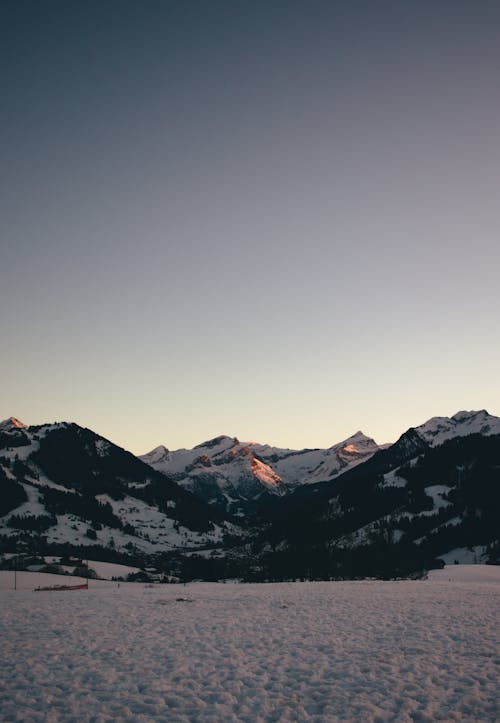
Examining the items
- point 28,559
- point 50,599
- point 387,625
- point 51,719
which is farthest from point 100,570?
point 51,719

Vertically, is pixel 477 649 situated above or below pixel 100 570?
above

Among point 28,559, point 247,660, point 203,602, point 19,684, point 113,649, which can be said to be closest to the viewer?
point 19,684

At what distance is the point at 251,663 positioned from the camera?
64.5 feet

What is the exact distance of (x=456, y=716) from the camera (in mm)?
14430

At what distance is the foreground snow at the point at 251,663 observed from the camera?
15.1m

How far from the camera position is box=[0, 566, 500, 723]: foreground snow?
15.1 metres

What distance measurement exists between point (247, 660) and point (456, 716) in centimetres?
820

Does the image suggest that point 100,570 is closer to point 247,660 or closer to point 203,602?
point 203,602

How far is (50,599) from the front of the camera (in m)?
40.1

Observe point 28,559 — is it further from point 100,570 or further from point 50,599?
point 50,599

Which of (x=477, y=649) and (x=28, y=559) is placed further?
(x=28, y=559)

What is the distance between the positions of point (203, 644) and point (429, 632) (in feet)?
34.3

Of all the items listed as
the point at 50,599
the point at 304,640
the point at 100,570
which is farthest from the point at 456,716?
the point at 100,570

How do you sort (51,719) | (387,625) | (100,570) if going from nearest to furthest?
1. (51,719)
2. (387,625)
3. (100,570)
